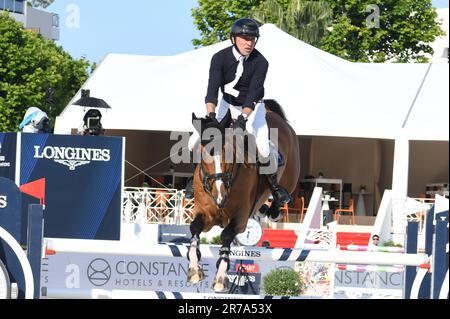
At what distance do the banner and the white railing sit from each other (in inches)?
144

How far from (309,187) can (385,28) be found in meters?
14.8

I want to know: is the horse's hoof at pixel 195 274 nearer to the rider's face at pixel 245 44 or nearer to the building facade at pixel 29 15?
the rider's face at pixel 245 44

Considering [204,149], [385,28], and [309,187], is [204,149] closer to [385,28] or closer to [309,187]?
[309,187]

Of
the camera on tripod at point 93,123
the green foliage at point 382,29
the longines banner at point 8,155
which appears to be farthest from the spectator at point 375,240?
the green foliage at point 382,29

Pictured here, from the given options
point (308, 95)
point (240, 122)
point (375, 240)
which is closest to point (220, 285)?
point (240, 122)

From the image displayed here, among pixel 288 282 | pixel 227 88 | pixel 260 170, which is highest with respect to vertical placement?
pixel 227 88

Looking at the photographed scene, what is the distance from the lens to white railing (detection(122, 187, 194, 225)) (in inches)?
569

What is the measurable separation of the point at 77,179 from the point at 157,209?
4.37m

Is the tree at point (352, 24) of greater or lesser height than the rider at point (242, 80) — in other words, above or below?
above

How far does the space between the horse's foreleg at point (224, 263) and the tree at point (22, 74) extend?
22447mm

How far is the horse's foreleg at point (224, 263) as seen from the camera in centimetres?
560

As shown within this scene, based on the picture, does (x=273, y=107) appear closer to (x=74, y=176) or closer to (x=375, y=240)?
(x=74, y=176)
